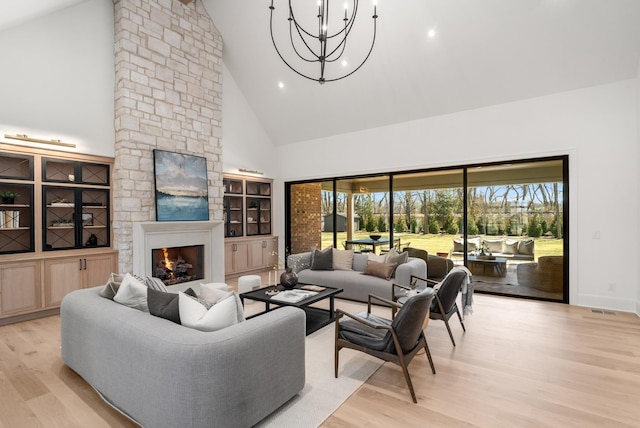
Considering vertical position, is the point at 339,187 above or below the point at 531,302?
above

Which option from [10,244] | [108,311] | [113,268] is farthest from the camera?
[113,268]

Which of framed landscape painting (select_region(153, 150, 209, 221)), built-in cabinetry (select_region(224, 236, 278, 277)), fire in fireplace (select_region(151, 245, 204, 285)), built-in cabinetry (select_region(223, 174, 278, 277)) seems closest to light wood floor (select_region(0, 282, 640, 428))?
fire in fireplace (select_region(151, 245, 204, 285))

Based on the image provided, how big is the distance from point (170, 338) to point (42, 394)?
1635 millimetres

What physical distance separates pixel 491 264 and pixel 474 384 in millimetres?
3600

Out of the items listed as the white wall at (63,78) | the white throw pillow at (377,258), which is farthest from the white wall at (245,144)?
the white throw pillow at (377,258)

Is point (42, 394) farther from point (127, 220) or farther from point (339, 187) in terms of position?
point (339, 187)

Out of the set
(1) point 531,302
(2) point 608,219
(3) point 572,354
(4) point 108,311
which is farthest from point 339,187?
(4) point 108,311

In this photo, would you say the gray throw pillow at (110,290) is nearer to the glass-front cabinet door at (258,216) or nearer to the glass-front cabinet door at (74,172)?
the glass-front cabinet door at (74,172)

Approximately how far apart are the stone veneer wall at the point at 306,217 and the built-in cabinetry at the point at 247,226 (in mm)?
620

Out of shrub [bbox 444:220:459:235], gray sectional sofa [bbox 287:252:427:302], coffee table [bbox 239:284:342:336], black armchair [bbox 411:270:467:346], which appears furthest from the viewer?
shrub [bbox 444:220:459:235]

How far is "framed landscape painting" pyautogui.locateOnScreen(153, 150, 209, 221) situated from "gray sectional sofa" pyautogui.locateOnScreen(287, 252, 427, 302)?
6.85ft

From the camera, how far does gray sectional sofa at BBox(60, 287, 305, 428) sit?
6.04 feet

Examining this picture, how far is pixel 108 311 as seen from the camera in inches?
96.5

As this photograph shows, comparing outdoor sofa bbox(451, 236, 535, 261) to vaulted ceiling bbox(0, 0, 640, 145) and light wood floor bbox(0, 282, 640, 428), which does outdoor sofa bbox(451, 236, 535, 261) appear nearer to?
light wood floor bbox(0, 282, 640, 428)
